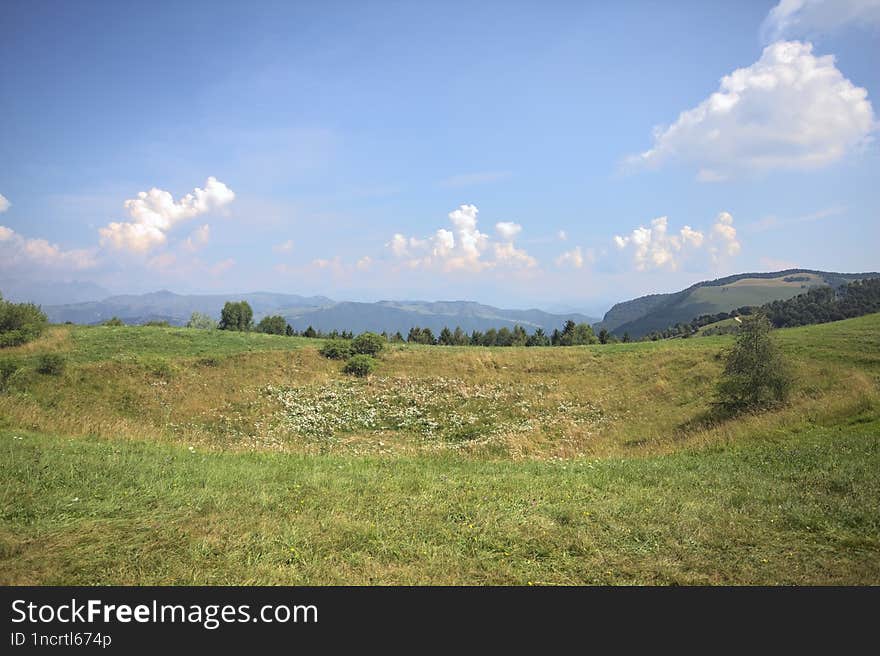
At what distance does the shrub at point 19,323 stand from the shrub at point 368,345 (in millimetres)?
28966

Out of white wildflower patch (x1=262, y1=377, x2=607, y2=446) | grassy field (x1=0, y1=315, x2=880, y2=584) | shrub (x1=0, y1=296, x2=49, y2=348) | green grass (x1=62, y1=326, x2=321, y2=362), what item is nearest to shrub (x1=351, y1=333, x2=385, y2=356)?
green grass (x1=62, y1=326, x2=321, y2=362)

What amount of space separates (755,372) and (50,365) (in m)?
43.3

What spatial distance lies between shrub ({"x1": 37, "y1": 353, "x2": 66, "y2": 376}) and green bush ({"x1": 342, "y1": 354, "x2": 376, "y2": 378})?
20297 mm

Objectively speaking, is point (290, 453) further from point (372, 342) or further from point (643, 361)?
point (643, 361)

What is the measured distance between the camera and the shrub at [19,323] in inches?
1465

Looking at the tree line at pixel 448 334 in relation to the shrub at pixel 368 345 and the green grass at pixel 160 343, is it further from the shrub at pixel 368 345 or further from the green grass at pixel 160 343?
the shrub at pixel 368 345

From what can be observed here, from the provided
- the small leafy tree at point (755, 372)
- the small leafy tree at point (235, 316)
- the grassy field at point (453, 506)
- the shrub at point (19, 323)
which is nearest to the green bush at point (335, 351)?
the grassy field at point (453, 506)

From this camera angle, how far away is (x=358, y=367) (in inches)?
1539

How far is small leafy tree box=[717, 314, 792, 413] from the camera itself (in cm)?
2000

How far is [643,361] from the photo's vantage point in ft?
138

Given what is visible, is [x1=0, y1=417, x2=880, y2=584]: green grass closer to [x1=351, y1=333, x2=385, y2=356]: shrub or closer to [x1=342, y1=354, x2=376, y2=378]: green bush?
[x1=342, y1=354, x2=376, y2=378]: green bush

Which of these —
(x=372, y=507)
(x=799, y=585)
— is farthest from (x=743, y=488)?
(x=372, y=507)

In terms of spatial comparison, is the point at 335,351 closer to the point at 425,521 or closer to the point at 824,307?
the point at 425,521

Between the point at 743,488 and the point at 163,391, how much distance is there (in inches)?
1277
